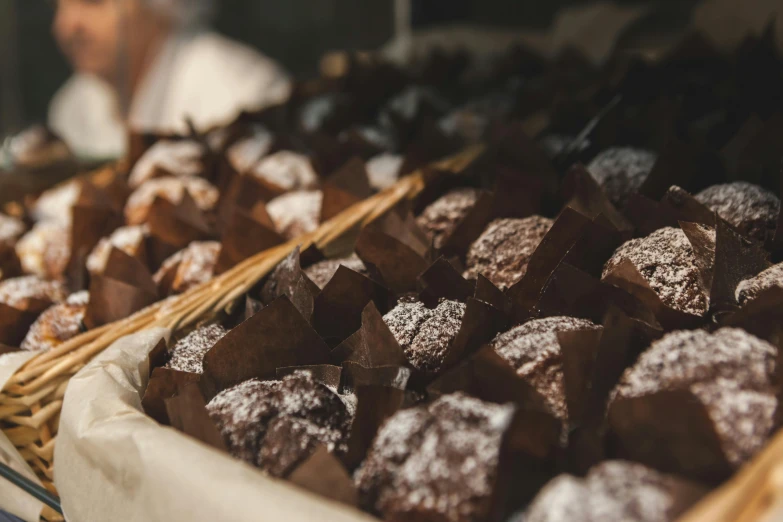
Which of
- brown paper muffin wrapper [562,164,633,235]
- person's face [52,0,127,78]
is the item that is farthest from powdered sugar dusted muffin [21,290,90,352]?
person's face [52,0,127,78]

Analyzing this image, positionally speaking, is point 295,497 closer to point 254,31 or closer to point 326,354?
point 326,354

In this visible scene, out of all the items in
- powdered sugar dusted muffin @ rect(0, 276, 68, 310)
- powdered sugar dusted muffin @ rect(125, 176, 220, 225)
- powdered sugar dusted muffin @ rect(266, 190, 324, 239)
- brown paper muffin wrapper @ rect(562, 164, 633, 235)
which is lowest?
powdered sugar dusted muffin @ rect(0, 276, 68, 310)

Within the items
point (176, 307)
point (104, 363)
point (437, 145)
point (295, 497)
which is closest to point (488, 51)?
point (437, 145)

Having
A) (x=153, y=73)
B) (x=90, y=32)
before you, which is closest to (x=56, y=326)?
(x=90, y=32)

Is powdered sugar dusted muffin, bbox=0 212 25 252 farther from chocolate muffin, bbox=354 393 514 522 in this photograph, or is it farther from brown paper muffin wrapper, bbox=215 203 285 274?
chocolate muffin, bbox=354 393 514 522

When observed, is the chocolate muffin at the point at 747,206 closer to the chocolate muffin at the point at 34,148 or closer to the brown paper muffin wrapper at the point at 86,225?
the brown paper muffin wrapper at the point at 86,225
